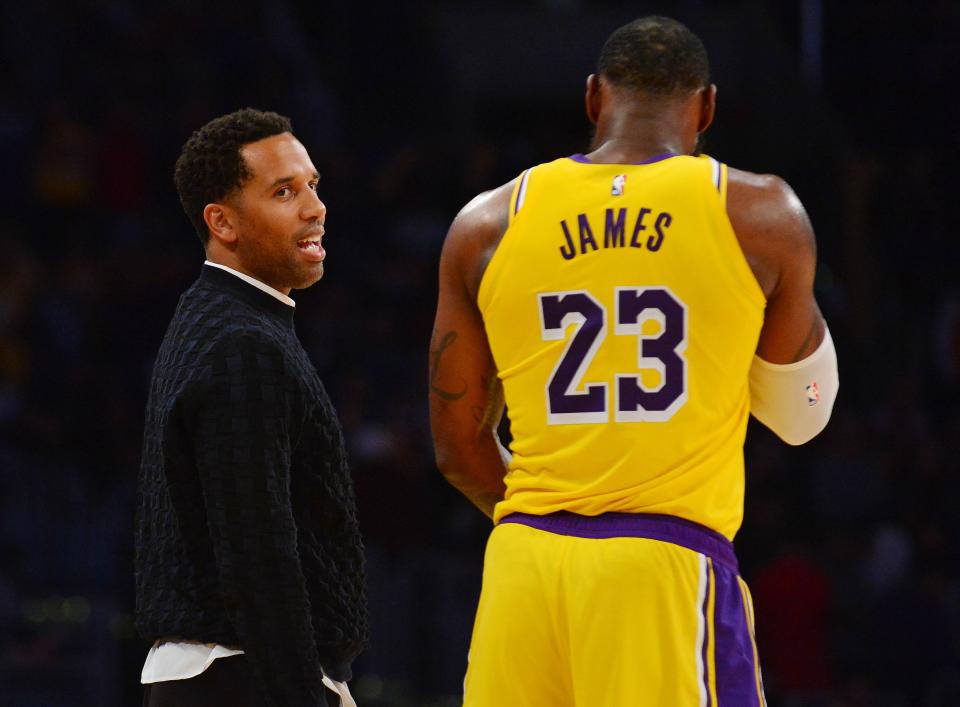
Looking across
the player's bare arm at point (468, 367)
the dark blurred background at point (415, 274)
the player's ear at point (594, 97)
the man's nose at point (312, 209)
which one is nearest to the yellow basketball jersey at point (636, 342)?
the player's bare arm at point (468, 367)

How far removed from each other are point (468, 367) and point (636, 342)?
498 mm

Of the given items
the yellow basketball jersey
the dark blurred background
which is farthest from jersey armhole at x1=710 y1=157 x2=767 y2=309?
the dark blurred background

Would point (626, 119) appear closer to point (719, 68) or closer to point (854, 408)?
point (854, 408)

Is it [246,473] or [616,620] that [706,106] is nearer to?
[616,620]

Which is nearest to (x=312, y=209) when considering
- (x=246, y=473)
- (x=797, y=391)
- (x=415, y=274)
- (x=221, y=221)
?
(x=221, y=221)

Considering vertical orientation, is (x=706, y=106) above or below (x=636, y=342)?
above

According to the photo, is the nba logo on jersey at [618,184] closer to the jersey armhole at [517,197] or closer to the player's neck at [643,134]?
the player's neck at [643,134]

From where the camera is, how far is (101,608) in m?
7.70

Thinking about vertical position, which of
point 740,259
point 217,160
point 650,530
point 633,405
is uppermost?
point 217,160

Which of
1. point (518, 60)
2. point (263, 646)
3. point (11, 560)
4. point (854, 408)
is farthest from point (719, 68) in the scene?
point (263, 646)

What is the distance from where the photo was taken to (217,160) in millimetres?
3125

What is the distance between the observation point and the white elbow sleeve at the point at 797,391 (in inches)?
126

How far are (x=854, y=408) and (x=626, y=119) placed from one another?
8004 millimetres

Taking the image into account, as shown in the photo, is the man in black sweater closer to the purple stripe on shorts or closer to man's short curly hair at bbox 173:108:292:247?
man's short curly hair at bbox 173:108:292:247
